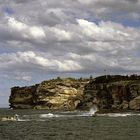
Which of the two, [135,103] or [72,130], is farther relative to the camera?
[135,103]

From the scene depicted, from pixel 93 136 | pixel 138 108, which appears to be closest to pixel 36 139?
pixel 93 136

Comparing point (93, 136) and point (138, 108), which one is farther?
point (138, 108)

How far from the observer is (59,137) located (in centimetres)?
6581

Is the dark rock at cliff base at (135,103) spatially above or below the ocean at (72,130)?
above

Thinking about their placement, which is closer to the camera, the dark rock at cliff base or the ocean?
the ocean

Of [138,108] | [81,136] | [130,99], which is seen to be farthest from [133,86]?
[81,136]

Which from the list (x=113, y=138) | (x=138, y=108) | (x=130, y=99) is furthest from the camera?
(x=130, y=99)

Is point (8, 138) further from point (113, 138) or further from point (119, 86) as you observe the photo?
point (119, 86)

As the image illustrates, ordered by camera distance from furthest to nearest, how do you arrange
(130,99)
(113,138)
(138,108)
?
(130,99) → (138,108) → (113,138)

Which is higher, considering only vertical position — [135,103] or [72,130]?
[135,103]

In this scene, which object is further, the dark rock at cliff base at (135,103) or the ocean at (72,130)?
the dark rock at cliff base at (135,103)

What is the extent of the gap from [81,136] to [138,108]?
109 m

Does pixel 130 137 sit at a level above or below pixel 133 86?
below

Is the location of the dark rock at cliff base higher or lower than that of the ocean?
higher
